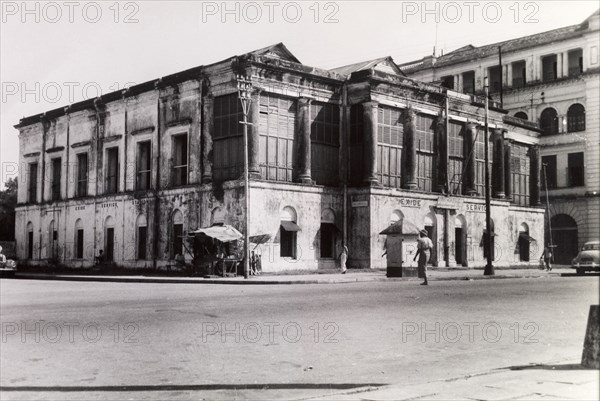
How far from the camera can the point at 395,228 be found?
84.5 feet

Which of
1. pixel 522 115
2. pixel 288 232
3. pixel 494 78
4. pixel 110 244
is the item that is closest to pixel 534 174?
pixel 522 115

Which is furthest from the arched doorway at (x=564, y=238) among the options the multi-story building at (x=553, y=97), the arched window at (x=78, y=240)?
the arched window at (x=78, y=240)

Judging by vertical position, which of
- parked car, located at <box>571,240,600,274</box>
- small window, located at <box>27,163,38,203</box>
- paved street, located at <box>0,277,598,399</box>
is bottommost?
paved street, located at <box>0,277,598,399</box>

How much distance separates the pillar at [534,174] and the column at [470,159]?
967cm

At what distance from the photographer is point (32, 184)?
4656 centimetres

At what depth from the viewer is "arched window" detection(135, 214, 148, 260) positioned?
35938 mm

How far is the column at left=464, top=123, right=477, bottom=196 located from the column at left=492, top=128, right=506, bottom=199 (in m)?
3.53

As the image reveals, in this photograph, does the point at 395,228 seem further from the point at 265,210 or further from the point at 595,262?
the point at 595,262

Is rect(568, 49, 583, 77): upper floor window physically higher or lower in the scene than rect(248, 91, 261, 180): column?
higher

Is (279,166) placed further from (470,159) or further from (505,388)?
(505,388)

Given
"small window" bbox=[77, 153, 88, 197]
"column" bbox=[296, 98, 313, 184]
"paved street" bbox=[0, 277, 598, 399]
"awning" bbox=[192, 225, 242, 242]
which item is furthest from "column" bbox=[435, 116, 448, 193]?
"paved street" bbox=[0, 277, 598, 399]

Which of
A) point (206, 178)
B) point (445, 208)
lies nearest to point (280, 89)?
point (206, 178)

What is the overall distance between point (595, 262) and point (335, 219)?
41.9ft

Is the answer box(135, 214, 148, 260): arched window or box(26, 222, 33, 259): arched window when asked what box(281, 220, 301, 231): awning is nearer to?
box(135, 214, 148, 260): arched window
